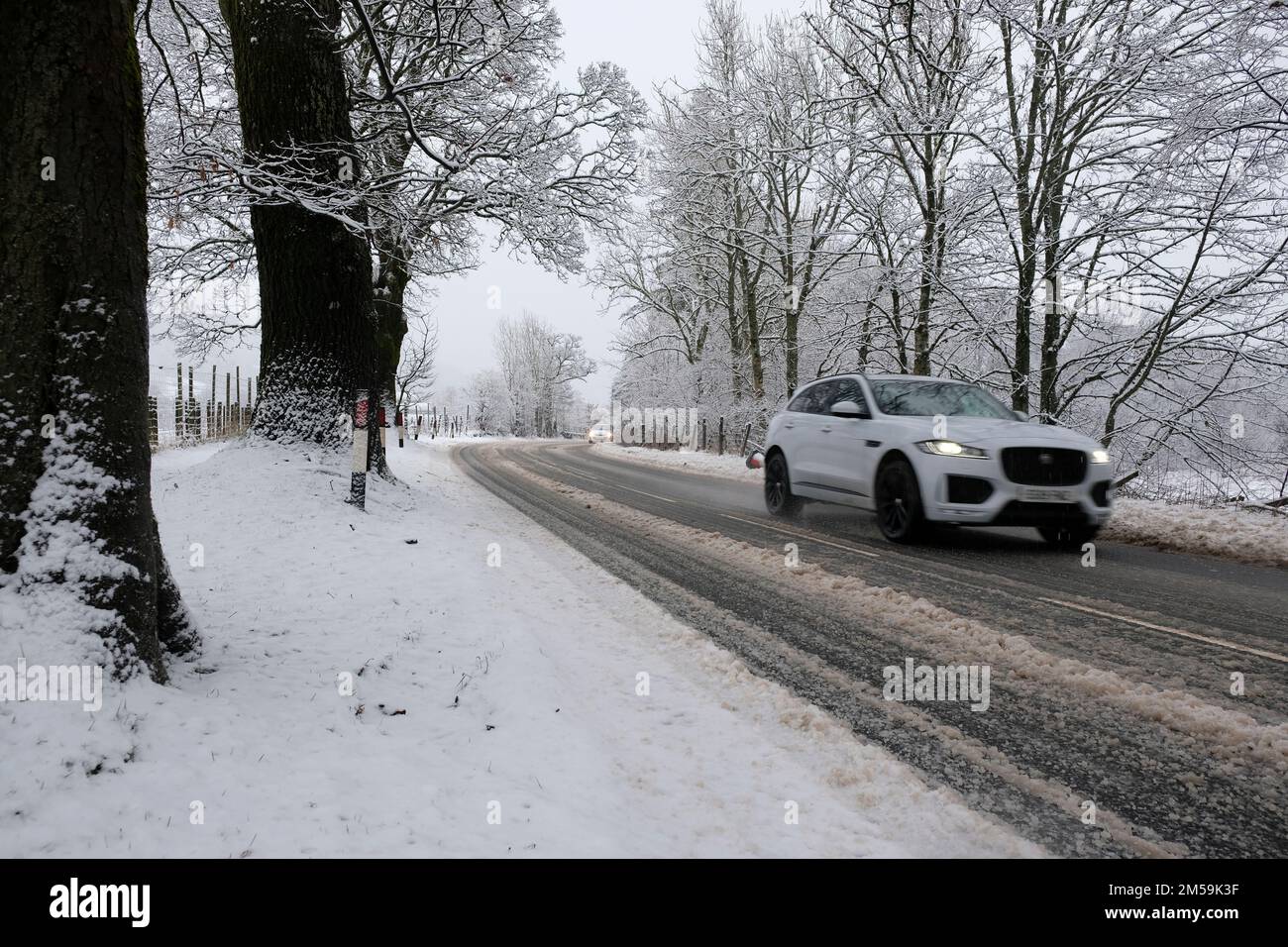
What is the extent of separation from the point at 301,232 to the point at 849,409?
6.68 m

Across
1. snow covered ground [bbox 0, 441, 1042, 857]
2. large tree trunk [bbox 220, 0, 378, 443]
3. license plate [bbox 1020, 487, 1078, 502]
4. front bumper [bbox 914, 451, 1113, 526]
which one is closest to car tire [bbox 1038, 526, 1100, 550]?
front bumper [bbox 914, 451, 1113, 526]

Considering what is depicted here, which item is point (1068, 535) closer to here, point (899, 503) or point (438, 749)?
point (899, 503)

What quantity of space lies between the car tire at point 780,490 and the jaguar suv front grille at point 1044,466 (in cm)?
315

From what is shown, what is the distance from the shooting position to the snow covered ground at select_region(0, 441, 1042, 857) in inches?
78.0

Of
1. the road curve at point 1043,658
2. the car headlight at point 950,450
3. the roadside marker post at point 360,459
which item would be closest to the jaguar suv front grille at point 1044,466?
the car headlight at point 950,450

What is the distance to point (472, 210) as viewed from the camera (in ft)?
32.7

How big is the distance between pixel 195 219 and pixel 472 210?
13.9ft

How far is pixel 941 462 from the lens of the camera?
6.67 metres

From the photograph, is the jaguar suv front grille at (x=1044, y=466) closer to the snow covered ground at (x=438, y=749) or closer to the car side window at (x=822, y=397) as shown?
the car side window at (x=822, y=397)

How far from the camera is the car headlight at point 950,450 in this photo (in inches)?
257

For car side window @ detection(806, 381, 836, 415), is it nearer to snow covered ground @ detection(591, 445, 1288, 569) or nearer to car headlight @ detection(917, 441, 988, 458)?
car headlight @ detection(917, 441, 988, 458)

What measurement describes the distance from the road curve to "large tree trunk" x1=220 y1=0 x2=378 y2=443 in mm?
3786
